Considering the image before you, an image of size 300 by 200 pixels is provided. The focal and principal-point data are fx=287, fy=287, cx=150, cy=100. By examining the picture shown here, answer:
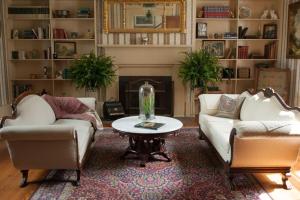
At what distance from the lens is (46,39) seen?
557 cm

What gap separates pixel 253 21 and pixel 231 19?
22.6 inches

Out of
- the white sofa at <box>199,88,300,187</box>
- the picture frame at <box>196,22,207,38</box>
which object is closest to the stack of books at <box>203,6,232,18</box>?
the picture frame at <box>196,22,207,38</box>

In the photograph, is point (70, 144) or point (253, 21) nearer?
point (70, 144)

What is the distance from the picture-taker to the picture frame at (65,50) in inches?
227

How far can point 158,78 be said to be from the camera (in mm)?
5805

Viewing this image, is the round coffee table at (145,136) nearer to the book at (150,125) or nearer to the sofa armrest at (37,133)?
the book at (150,125)

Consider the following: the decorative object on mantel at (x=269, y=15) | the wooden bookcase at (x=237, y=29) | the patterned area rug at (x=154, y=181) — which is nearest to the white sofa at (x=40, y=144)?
the patterned area rug at (x=154, y=181)

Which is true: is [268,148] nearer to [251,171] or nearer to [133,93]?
[251,171]

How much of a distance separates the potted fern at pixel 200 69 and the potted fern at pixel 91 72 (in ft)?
4.71

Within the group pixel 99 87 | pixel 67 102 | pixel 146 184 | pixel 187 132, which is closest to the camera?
pixel 146 184

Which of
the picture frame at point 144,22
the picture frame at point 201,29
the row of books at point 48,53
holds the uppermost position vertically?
the picture frame at point 144,22

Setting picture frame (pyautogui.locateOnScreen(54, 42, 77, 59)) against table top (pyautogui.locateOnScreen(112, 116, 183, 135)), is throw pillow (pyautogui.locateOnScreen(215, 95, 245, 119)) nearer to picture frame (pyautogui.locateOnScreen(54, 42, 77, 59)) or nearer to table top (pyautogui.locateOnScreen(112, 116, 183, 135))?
table top (pyautogui.locateOnScreen(112, 116, 183, 135))

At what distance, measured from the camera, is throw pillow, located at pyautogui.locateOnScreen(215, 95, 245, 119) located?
4016 mm

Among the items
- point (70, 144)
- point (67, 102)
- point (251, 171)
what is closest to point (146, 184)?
point (70, 144)
